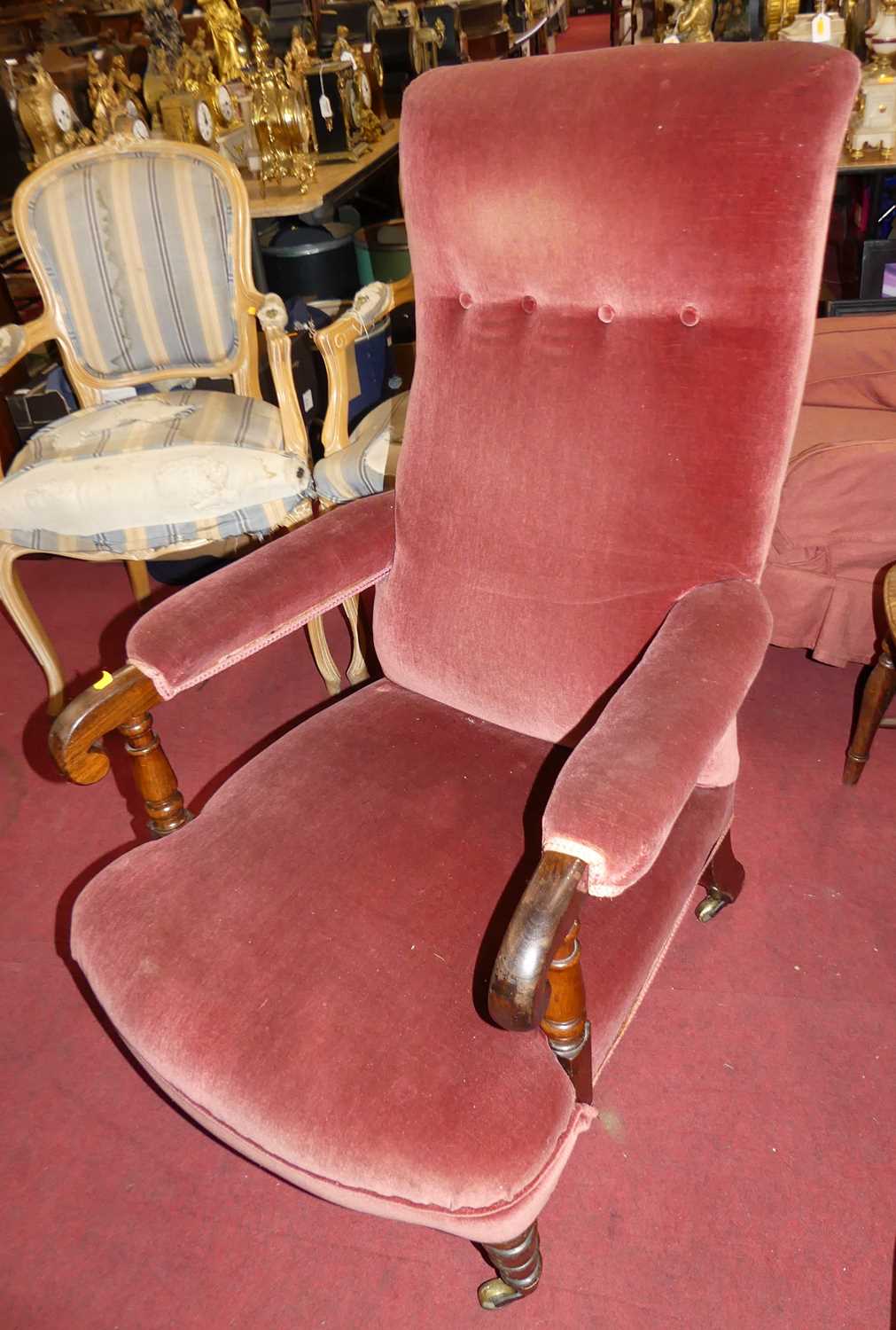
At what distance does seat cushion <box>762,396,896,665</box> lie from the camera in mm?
1595

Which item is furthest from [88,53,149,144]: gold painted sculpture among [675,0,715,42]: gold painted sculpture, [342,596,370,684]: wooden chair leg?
[675,0,715,42]: gold painted sculpture

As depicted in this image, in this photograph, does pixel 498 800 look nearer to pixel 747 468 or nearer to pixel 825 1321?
pixel 747 468

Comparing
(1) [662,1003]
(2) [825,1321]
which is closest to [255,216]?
(1) [662,1003]

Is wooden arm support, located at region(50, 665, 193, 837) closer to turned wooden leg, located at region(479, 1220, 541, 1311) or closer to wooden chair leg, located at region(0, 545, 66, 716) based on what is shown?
turned wooden leg, located at region(479, 1220, 541, 1311)

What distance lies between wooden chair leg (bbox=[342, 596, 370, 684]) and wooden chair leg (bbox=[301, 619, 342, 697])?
0.12 ft

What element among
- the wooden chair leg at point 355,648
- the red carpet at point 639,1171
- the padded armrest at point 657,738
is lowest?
the red carpet at point 639,1171

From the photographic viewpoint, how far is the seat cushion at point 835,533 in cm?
159

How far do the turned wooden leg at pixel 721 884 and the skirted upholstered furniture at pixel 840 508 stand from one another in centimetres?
51

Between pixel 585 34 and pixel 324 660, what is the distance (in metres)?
9.64

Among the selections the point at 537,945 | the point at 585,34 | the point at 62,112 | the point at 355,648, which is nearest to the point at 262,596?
the point at 537,945

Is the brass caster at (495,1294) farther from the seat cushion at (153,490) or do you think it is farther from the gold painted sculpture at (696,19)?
the gold painted sculpture at (696,19)

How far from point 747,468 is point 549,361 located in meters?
0.27

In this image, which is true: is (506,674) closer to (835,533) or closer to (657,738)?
(657,738)

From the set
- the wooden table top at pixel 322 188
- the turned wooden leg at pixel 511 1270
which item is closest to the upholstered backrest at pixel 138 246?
the wooden table top at pixel 322 188
